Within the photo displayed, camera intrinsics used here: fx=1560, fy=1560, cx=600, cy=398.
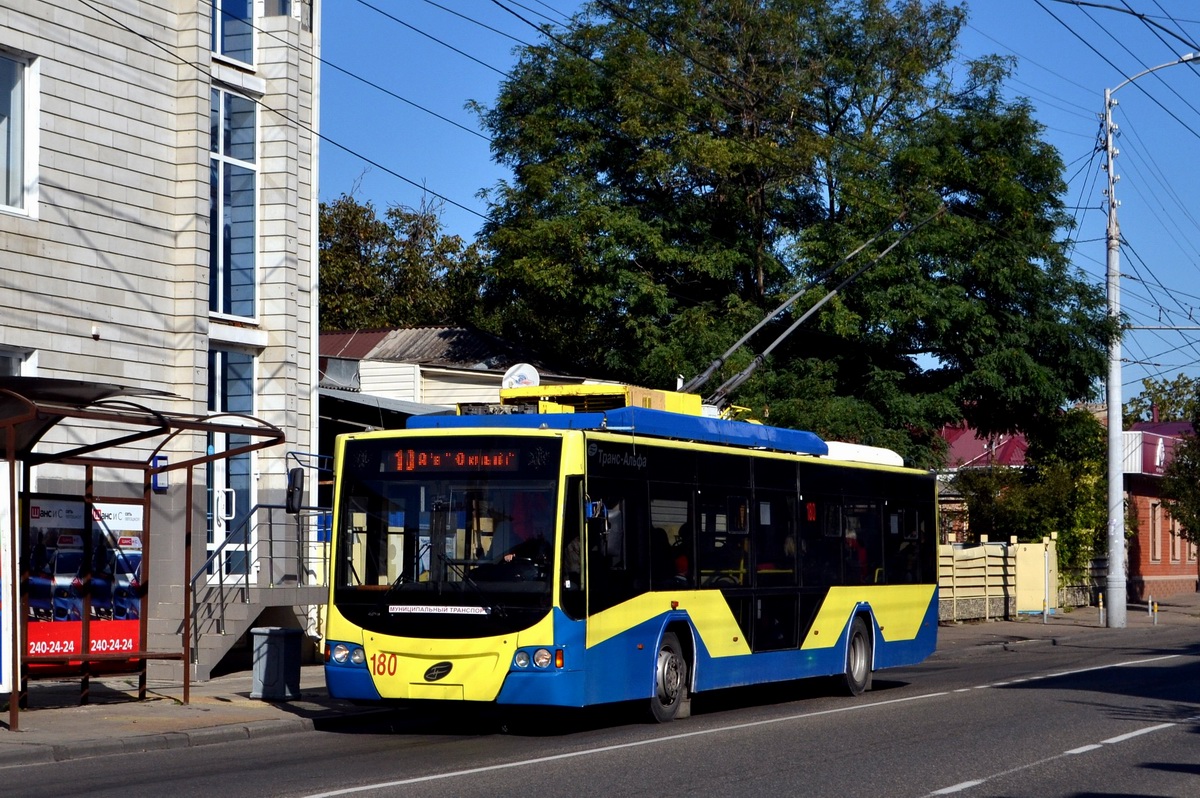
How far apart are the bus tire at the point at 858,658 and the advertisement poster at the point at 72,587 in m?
8.18

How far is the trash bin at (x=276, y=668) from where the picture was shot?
55.1 feet

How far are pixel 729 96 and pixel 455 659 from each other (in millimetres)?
23574

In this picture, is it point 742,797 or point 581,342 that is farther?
point 581,342

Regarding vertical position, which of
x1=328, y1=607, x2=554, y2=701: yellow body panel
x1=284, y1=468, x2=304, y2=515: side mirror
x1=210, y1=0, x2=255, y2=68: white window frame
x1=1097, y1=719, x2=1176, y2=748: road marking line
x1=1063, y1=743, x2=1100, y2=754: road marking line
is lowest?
x1=1097, y1=719, x2=1176, y2=748: road marking line

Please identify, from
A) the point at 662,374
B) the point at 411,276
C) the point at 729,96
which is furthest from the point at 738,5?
the point at 411,276

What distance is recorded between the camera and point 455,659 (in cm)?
1341

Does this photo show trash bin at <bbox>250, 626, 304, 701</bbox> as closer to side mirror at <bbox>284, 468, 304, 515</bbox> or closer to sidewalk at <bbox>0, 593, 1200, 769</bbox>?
sidewalk at <bbox>0, 593, 1200, 769</bbox>

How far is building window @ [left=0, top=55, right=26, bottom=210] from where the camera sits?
19125mm

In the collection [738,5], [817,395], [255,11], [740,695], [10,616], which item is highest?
[738,5]

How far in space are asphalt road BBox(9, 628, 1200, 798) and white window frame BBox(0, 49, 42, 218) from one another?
829cm

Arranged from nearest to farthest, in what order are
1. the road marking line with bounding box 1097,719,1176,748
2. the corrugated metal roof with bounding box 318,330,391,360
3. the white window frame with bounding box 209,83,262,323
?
the road marking line with bounding box 1097,719,1176,748 → the white window frame with bounding box 209,83,262,323 → the corrugated metal roof with bounding box 318,330,391,360

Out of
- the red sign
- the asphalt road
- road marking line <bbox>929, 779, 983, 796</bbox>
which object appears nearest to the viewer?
road marking line <bbox>929, 779, 983, 796</bbox>

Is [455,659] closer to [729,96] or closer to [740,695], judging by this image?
[740,695]

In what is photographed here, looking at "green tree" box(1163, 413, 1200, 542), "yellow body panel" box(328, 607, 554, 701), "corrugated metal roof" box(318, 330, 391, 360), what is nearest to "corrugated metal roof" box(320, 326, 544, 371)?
"corrugated metal roof" box(318, 330, 391, 360)
